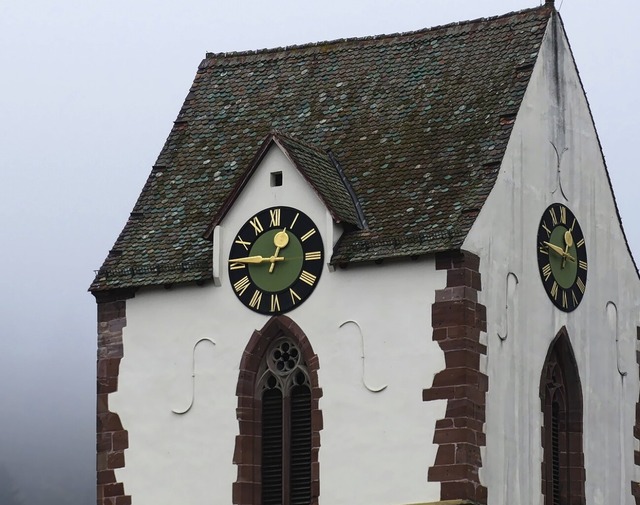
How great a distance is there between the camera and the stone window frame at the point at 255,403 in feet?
229

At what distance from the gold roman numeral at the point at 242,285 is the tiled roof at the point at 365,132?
613 millimetres

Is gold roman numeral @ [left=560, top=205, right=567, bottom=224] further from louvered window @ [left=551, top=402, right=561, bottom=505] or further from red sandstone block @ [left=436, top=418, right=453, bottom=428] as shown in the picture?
red sandstone block @ [left=436, top=418, right=453, bottom=428]

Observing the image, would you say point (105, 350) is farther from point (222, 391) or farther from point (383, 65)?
point (383, 65)

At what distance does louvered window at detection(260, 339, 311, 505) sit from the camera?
7000cm

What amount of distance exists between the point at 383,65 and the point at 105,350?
290 inches

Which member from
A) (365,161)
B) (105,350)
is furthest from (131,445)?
(365,161)

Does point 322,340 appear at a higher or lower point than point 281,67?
lower

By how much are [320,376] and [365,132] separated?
515 centimetres

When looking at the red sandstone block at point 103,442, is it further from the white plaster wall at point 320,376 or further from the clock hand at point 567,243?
the clock hand at point 567,243

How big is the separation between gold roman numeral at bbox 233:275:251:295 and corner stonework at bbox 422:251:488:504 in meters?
3.81

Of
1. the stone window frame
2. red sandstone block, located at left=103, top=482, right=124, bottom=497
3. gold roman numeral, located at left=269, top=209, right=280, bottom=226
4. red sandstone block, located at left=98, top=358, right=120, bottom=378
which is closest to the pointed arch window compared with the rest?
the stone window frame

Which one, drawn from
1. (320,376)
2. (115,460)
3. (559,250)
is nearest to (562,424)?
(559,250)

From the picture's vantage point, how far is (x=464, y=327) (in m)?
68.4

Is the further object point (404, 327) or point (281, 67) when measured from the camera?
point (281, 67)
